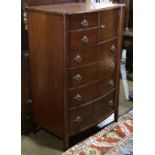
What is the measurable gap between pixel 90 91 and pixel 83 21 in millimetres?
581

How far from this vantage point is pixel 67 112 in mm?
1987

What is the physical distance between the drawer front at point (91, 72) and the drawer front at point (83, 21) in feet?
1.02

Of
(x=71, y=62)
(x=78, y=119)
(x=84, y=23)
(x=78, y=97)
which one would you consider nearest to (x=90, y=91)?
(x=78, y=97)

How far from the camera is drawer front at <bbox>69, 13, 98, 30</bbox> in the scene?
1814 mm

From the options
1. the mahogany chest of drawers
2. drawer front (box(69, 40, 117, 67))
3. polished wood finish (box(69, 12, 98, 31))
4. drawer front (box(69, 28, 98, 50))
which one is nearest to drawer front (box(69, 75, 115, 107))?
the mahogany chest of drawers

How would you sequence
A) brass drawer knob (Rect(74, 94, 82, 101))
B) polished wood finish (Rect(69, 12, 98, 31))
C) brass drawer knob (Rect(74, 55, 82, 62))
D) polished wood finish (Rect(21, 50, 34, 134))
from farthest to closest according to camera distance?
polished wood finish (Rect(21, 50, 34, 134)) < brass drawer knob (Rect(74, 94, 82, 101)) < brass drawer knob (Rect(74, 55, 82, 62)) < polished wood finish (Rect(69, 12, 98, 31))

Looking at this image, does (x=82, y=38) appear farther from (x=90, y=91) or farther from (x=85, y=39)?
(x=90, y=91)

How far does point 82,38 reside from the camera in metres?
1.92

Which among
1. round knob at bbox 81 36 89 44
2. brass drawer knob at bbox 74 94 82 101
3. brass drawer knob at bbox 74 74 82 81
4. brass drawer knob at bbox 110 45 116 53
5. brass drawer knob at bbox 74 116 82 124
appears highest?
round knob at bbox 81 36 89 44

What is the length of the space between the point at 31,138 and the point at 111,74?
35.7 inches

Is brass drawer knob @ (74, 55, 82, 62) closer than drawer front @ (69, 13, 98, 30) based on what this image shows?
No

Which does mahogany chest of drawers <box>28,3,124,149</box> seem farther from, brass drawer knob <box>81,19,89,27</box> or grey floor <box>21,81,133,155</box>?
grey floor <box>21,81,133,155</box>
